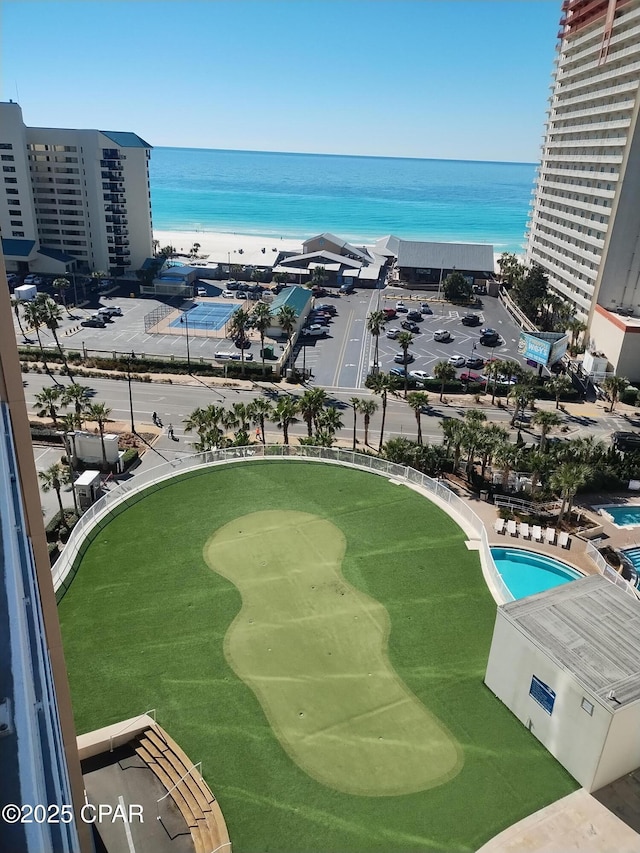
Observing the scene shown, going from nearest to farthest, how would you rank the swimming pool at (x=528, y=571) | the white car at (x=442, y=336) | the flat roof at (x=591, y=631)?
the flat roof at (x=591, y=631) < the swimming pool at (x=528, y=571) < the white car at (x=442, y=336)

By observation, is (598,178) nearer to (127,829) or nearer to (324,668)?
(324,668)

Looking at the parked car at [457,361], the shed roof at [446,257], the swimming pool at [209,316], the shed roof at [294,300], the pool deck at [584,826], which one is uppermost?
the shed roof at [446,257]

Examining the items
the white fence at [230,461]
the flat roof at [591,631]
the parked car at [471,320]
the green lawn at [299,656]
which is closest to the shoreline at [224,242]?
the parked car at [471,320]

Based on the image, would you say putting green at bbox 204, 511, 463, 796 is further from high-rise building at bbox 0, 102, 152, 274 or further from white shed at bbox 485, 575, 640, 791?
high-rise building at bbox 0, 102, 152, 274

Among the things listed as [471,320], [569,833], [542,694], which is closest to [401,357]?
[471,320]

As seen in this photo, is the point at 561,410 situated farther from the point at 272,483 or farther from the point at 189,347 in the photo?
the point at 189,347

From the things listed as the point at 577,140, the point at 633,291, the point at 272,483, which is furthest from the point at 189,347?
the point at 577,140

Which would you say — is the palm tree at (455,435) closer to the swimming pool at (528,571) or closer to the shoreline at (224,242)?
the swimming pool at (528,571)
